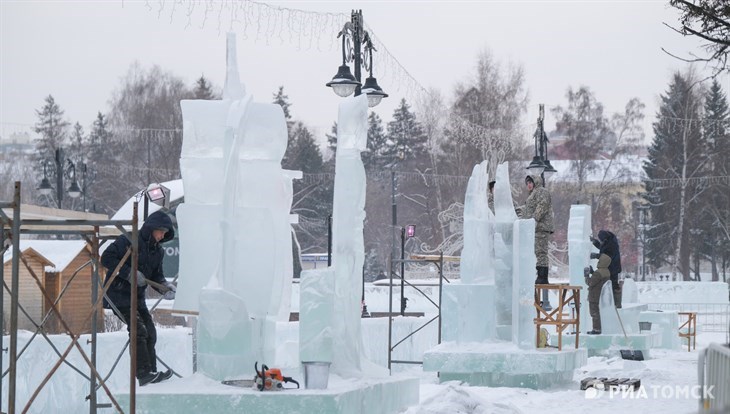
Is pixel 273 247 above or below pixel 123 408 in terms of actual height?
above

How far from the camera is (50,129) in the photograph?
6328 cm

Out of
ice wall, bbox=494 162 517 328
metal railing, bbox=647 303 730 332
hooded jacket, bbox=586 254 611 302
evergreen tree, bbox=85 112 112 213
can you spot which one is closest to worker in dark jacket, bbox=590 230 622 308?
hooded jacket, bbox=586 254 611 302

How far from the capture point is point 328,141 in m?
68.7

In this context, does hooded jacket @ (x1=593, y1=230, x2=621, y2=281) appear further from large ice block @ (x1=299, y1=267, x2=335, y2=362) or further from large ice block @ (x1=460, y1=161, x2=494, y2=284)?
large ice block @ (x1=299, y1=267, x2=335, y2=362)

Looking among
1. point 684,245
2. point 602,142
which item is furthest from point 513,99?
point 684,245

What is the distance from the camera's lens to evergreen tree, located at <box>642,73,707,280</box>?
50.5m

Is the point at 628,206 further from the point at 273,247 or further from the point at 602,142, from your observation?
the point at 273,247

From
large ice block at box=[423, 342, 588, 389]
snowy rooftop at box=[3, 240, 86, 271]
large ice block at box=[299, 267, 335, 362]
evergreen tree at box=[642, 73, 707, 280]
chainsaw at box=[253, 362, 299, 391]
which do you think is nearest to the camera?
chainsaw at box=[253, 362, 299, 391]

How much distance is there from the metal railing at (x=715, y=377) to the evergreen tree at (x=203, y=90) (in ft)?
162

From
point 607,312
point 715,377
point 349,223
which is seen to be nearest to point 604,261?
point 607,312

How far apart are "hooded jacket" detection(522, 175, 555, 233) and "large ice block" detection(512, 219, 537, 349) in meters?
1.02

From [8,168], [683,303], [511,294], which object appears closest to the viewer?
[511,294]

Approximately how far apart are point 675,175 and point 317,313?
43.5 meters

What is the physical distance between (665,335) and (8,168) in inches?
1894
